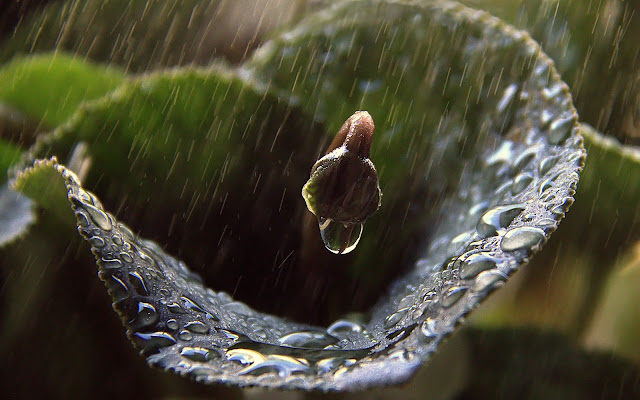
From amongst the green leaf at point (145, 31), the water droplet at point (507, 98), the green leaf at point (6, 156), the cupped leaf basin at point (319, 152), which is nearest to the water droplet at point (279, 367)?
the cupped leaf basin at point (319, 152)

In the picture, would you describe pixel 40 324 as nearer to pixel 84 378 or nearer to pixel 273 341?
pixel 84 378

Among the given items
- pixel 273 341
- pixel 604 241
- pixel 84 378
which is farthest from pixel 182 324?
pixel 604 241

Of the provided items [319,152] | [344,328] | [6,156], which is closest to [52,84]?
[6,156]

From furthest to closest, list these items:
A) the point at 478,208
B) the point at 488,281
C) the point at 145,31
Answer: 1. the point at 145,31
2. the point at 478,208
3. the point at 488,281

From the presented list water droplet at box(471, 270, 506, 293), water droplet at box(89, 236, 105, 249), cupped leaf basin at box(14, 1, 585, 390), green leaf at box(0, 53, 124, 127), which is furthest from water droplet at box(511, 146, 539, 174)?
green leaf at box(0, 53, 124, 127)

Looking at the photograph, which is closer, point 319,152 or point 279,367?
point 279,367

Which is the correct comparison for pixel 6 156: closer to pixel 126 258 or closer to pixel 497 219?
pixel 126 258
